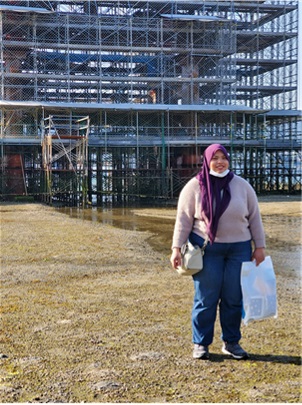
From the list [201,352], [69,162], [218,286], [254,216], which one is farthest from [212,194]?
[69,162]

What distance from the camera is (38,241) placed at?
12.1 m

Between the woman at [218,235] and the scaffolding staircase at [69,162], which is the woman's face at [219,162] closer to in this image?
the woman at [218,235]

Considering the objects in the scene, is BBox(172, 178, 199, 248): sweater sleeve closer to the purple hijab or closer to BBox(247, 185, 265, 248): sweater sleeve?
the purple hijab

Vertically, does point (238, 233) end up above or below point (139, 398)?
above

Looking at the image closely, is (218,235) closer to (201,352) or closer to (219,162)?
(219,162)

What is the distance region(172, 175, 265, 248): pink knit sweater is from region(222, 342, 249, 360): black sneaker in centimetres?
82

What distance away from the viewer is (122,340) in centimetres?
510

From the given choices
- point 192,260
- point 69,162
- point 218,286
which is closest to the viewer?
point 192,260

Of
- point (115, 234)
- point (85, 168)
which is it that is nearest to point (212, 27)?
point (85, 168)

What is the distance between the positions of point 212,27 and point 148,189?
12.4 metres

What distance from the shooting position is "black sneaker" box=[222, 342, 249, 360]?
4.58 metres

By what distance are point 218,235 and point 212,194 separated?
0.32 m

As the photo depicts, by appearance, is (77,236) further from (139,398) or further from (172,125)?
(172,125)

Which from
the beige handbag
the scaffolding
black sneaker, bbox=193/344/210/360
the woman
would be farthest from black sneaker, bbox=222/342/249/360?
the scaffolding
